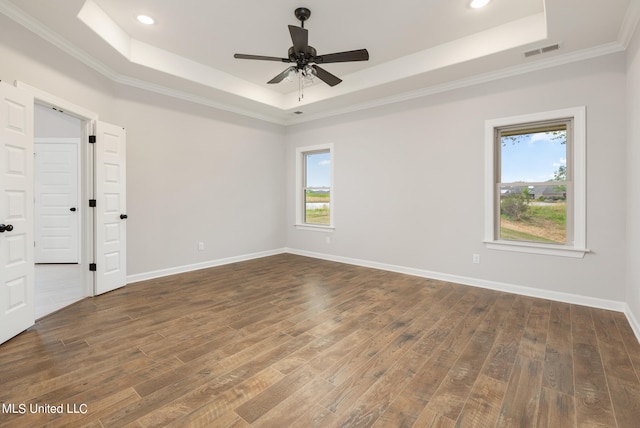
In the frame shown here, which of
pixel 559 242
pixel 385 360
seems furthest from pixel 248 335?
pixel 559 242

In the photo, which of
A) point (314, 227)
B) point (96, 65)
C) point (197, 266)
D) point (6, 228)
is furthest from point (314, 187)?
point (6, 228)

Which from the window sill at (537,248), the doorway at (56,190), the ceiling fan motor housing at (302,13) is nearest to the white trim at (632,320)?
the window sill at (537,248)

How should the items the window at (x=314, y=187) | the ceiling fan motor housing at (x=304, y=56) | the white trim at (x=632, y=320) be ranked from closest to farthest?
the white trim at (x=632, y=320)
the ceiling fan motor housing at (x=304, y=56)
the window at (x=314, y=187)

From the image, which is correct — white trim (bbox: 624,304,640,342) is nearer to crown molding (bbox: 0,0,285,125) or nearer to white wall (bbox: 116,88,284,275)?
white wall (bbox: 116,88,284,275)

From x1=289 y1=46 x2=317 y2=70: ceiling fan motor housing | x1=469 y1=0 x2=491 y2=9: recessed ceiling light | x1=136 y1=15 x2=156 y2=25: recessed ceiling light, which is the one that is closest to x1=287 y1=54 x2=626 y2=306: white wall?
x1=469 y1=0 x2=491 y2=9: recessed ceiling light

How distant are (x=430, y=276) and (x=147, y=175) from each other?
14.9 ft

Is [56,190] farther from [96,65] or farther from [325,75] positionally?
[325,75]

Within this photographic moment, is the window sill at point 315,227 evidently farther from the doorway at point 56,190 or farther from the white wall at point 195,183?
the doorway at point 56,190

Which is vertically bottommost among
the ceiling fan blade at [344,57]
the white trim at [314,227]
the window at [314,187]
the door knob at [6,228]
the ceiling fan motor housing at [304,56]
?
the white trim at [314,227]

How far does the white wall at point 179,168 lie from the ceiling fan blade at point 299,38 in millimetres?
2544

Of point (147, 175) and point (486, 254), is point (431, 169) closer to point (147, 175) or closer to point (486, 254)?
point (486, 254)

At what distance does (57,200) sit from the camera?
5562 mm

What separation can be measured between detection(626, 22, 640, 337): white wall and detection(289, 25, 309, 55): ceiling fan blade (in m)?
3.00

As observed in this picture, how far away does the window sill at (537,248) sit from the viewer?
3.41 m
